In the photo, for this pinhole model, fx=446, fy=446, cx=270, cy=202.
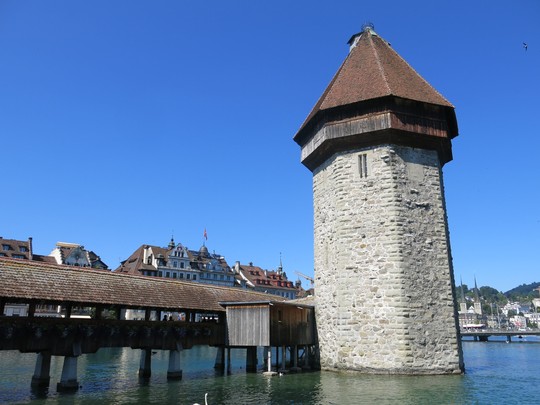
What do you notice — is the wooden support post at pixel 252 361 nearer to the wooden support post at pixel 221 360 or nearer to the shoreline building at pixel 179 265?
the wooden support post at pixel 221 360

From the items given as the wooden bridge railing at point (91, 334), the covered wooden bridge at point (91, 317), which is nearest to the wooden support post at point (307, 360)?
the covered wooden bridge at point (91, 317)

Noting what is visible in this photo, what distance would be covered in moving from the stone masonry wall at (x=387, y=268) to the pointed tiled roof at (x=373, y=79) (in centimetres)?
232

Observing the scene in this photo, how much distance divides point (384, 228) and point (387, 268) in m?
1.58

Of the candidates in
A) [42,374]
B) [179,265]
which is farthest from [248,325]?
[179,265]

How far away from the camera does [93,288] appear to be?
15.1 m

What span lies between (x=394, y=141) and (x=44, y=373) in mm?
15988

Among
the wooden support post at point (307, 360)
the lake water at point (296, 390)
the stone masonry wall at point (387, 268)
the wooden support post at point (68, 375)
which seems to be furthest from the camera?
the wooden support post at point (307, 360)

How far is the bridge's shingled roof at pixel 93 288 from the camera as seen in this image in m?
13.3

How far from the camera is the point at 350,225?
18375 millimetres

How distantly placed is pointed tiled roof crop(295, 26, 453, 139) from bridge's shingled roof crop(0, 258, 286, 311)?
9.89 m

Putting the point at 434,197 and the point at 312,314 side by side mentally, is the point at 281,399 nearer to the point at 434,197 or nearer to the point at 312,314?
the point at 312,314

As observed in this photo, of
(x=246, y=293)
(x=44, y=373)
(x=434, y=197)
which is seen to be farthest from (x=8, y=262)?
(x=434, y=197)

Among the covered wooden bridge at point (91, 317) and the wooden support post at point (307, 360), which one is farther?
the wooden support post at point (307, 360)

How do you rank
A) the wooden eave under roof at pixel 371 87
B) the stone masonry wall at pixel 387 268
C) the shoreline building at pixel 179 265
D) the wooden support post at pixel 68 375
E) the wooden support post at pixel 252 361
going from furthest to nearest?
1. the shoreline building at pixel 179 265
2. the wooden support post at pixel 252 361
3. the wooden eave under roof at pixel 371 87
4. the stone masonry wall at pixel 387 268
5. the wooden support post at pixel 68 375
